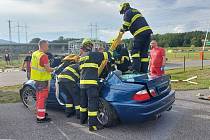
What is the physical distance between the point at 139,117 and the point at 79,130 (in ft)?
4.23

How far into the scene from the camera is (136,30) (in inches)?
284

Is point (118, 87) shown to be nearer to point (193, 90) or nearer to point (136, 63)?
point (136, 63)

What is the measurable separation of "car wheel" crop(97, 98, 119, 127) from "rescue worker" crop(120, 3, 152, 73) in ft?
5.37

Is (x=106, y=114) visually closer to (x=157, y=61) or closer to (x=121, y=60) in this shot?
(x=121, y=60)

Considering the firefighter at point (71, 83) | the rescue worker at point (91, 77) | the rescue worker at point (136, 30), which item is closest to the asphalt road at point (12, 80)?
the firefighter at point (71, 83)

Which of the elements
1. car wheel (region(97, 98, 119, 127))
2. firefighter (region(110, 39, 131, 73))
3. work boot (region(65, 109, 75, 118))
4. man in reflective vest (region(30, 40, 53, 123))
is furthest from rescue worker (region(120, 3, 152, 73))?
man in reflective vest (region(30, 40, 53, 123))

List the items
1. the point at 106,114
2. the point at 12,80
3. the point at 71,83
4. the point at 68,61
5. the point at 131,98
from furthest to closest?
the point at 12,80 < the point at 68,61 < the point at 71,83 < the point at 106,114 < the point at 131,98

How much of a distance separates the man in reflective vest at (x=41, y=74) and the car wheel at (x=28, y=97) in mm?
1071

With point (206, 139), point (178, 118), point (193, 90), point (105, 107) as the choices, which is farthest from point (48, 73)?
point (193, 90)

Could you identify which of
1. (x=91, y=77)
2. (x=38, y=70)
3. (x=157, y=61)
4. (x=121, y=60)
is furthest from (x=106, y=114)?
(x=157, y=61)

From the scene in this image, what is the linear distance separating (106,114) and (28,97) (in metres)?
2.93

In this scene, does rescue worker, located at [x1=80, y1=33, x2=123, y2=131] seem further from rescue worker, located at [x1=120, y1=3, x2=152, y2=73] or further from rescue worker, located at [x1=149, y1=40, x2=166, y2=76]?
rescue worker, located at [x1=149, y1=40, x2=166, y2=76]

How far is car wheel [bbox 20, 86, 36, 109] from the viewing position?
7723mm

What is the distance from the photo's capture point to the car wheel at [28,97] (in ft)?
25.3
